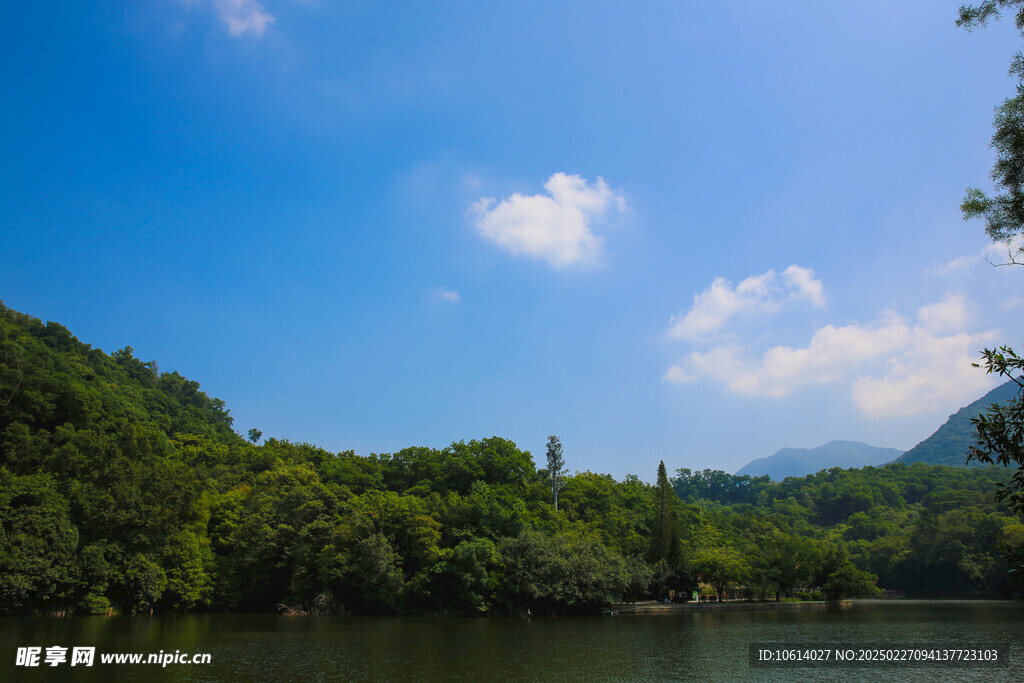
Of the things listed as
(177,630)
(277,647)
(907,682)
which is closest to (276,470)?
(177,630)

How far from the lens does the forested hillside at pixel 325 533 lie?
33719 millimetres

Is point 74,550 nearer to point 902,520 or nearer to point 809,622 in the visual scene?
point 809,622

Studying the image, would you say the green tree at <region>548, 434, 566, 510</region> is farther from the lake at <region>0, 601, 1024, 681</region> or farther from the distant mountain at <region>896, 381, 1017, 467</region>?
the distant mountain at <region>896, 381, 1017, 467</region>

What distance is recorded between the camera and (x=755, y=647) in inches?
955

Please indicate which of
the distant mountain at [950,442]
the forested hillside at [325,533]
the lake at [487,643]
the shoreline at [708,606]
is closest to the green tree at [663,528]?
the forested hillside at [325,533]

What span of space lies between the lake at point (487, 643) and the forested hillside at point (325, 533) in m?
2.41

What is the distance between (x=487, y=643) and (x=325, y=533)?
18.5m

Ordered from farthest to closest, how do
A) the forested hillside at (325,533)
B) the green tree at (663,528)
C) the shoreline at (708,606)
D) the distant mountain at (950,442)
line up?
1. the distant mountain at (950,442)
2. the green tree at (663,528)
3. the shoreline at (708,606)
4. the forested hillside at (325,533)

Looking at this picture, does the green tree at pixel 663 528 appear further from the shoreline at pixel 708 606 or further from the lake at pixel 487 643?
the lake at pixel 487 643

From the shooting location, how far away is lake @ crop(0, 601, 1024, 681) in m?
18.3

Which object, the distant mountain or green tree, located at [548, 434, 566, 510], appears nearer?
green tree, located at [548, 434, 566, 510]

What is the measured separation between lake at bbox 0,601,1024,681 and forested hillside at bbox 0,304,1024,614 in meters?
2.41

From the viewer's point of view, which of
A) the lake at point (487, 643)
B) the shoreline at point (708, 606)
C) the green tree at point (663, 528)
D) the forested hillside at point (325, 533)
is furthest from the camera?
the green tree at point (663, 528)

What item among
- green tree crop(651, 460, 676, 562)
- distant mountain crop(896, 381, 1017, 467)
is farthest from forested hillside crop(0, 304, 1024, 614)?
distant mountain crop(896, 381, 1017, 467)
